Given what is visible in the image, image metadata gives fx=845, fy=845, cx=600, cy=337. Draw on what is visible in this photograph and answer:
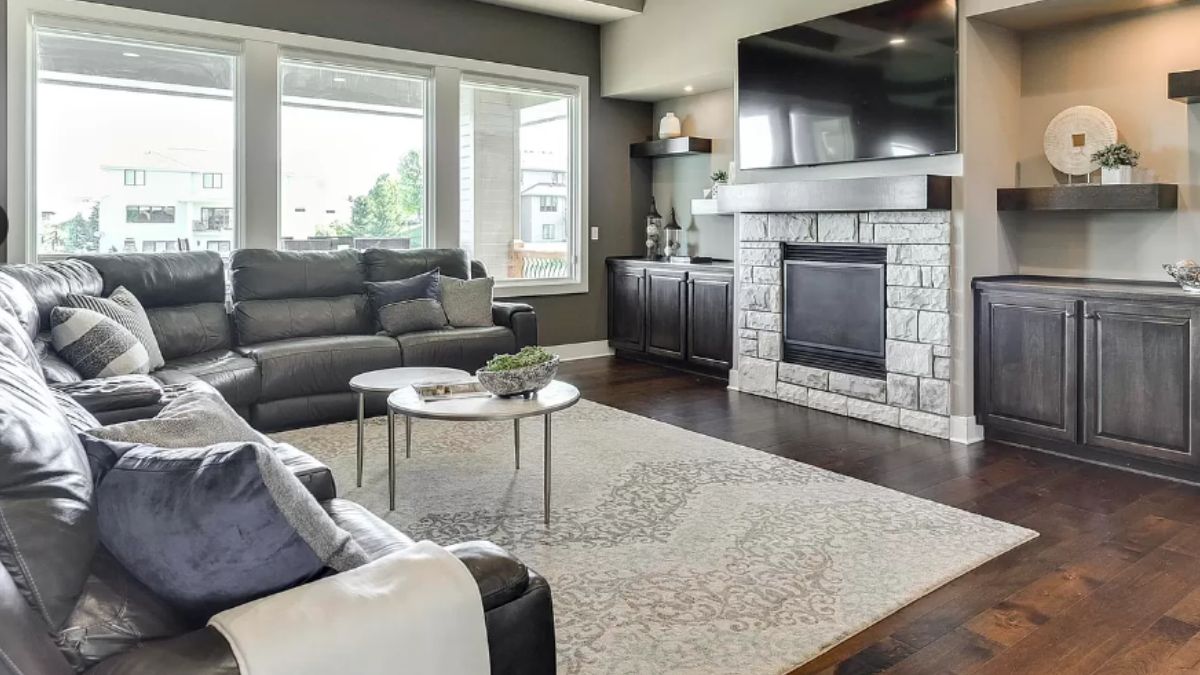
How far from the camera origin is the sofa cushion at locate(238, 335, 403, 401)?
4.61 m

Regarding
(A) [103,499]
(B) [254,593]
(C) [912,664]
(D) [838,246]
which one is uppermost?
(D) [838,246]

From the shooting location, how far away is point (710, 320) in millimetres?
6344

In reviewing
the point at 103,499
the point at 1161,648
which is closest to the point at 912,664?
the point at 1161,648

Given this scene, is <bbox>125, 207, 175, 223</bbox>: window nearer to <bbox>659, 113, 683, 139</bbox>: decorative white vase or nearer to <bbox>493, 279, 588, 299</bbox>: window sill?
<bbox>493, 279, 588, 299</bbox>: window sill

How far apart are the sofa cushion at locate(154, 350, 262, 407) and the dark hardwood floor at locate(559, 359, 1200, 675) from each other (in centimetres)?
234

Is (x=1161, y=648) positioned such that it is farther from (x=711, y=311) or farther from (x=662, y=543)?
(x=711, y=311)

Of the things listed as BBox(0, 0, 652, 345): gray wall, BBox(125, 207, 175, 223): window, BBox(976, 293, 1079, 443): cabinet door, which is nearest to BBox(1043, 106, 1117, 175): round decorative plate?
BBox(976, 293, 1079, 443): cabinet door

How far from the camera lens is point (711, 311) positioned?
6.34 meters

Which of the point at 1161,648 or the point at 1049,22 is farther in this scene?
the point at 1049,22

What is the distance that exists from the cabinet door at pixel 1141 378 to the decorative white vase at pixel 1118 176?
72 centimetres

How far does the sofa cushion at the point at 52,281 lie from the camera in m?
3.76

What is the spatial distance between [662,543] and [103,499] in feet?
6.72

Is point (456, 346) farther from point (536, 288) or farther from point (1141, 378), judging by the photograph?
point (1141, 378)

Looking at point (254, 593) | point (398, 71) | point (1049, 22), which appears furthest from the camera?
point (398, 71)
